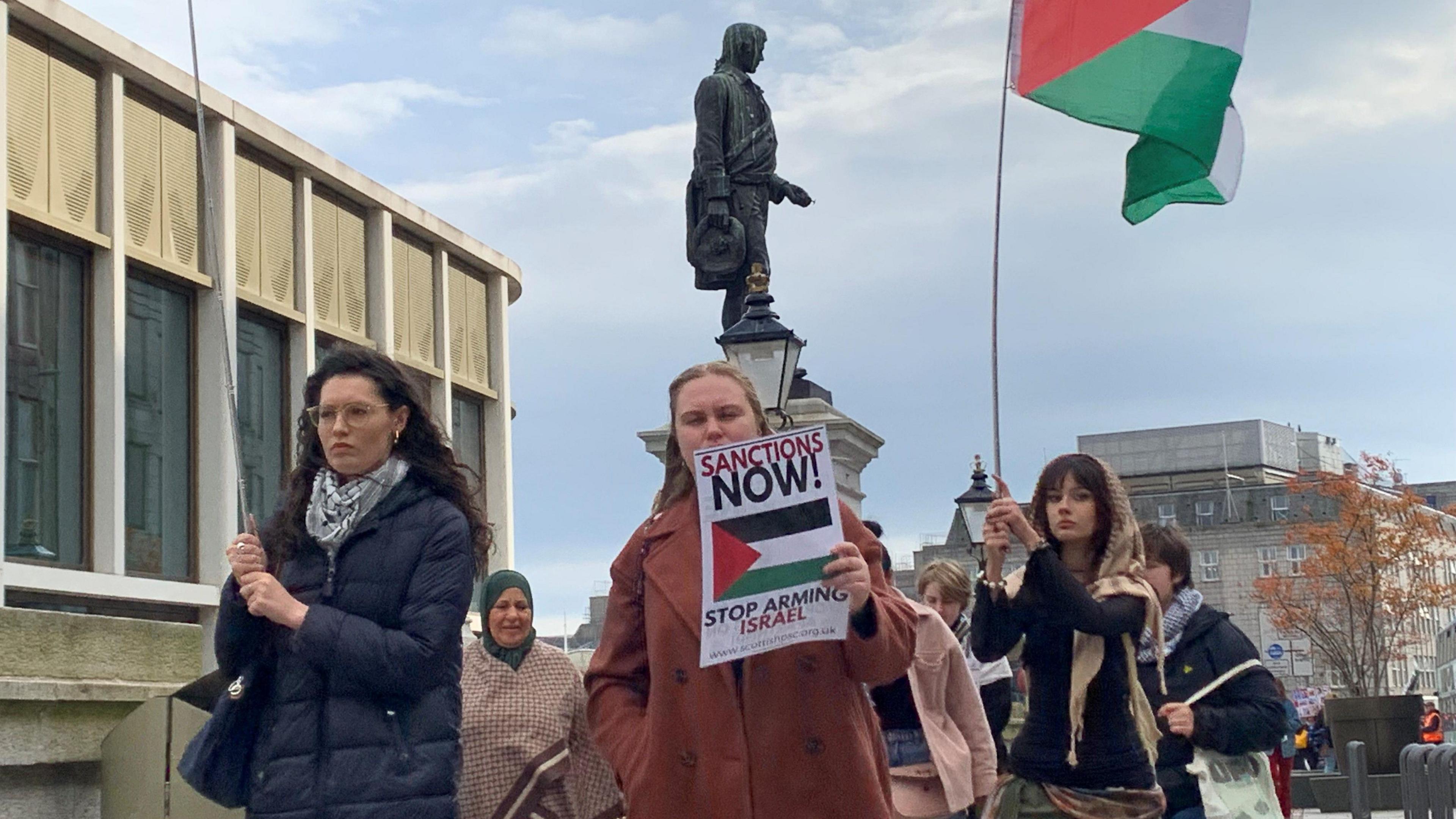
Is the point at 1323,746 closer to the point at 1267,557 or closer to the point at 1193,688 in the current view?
the point at 1193,688

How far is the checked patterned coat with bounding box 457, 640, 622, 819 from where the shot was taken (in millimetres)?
6613

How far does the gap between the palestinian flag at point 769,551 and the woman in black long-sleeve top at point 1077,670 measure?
1.45 m

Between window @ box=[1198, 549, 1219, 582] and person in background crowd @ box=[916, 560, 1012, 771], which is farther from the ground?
window @ box=[1198, 549, 1219, 582]

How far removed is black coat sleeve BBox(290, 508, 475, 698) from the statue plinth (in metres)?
8.52

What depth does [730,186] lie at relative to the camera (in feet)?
46.6

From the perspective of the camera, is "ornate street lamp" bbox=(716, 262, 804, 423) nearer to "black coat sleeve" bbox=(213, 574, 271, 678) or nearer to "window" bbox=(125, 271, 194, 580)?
"black coat sleeve" bbox=(213, 574, 271, 678)

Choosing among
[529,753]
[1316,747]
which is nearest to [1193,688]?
[529,753]

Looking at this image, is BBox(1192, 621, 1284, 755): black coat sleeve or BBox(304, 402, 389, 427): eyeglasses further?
BBox(1192, 621, 1284, 755): black coat sleeve

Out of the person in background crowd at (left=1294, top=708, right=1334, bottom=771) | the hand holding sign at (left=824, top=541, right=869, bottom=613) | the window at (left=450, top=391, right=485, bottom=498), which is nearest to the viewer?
the hand holding sign at (left=824, top=541, right=869, bottom=613)

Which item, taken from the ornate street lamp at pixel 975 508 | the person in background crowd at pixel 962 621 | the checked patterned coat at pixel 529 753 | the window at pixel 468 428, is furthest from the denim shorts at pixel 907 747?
the window at pixel 468 428

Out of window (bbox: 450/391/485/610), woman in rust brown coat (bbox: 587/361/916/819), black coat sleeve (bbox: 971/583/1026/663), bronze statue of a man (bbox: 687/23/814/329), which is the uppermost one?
window (bbox: 450/391/485/610)

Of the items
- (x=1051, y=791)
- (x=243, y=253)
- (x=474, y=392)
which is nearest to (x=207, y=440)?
(x=243, y=253)

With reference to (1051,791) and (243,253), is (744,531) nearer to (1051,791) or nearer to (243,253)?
(1051,791)

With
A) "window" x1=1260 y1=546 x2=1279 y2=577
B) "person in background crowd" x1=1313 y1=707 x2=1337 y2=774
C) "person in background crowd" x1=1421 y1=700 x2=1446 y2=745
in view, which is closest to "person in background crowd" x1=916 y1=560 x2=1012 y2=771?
"person in background crowd" x1=1421 y1=700 x2=1446 y2=745
